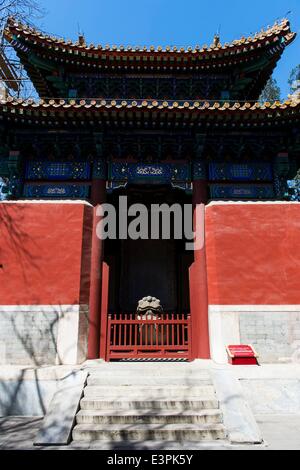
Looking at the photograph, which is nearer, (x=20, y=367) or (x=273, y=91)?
(x=20, y=367)

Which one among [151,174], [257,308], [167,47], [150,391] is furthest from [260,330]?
[167,47]

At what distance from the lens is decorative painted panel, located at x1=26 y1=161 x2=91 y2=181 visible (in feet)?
26.3

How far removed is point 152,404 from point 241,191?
5.17 metres

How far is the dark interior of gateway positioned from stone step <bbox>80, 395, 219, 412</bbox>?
528cm

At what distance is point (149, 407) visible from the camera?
5.18 metres

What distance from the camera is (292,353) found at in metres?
6.78

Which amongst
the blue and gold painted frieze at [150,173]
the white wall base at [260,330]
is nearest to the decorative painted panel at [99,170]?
the blue and gold painted frieze at [150,173]

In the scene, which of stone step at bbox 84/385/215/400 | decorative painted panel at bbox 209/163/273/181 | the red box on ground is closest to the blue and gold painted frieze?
decorative painted panel at bbox 209/163/273/181

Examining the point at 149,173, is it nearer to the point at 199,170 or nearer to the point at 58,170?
the point at 199,170

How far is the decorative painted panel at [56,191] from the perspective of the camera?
7.92m

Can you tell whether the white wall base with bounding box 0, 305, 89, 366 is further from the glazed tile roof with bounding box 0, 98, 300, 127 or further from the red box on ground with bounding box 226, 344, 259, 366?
the glazed tile roof with bounding box 0, 98, 300, 127
